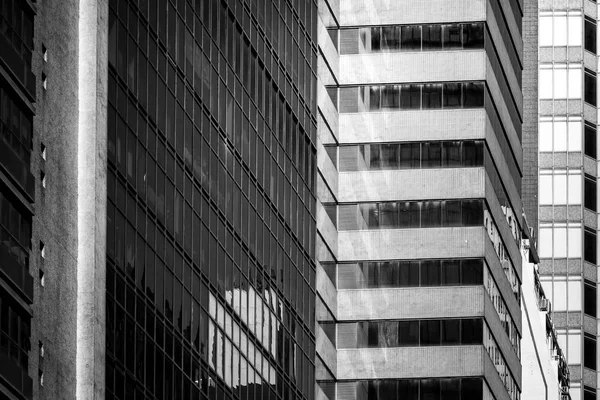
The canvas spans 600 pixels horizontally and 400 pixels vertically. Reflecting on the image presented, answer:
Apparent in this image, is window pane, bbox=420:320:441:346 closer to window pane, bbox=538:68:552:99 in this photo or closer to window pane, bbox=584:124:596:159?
Answer: window pane, bbox=538:68:552:99

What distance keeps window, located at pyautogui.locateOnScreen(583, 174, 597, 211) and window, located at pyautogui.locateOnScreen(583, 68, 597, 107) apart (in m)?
6.56

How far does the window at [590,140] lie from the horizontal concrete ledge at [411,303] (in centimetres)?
5928

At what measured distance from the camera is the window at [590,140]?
16400 centimetres

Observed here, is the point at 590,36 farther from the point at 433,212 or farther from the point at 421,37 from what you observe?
the point at 433,212

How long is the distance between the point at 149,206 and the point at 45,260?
1030cm

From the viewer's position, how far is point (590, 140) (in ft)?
538

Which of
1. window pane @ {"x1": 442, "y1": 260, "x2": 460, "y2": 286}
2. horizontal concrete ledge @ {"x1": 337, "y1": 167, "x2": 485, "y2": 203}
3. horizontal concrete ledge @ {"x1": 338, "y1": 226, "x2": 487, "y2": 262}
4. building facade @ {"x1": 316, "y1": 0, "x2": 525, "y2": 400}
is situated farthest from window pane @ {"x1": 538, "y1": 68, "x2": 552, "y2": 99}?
window pane @ {"x1": 442, "y1": 260, "x2": 460, "y2": 286}

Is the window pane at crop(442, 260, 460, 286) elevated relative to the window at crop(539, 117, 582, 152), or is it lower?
lower

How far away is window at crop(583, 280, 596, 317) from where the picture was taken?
162 m

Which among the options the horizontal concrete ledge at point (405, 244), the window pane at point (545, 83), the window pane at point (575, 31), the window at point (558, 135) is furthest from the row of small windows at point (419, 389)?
the window pane at point (575, 31)

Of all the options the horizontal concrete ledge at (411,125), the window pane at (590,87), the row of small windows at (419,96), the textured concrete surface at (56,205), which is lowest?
the textured concrete surface at (56,205)

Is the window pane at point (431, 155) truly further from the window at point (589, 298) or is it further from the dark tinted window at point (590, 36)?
the dark tinted window at point (590, 36)

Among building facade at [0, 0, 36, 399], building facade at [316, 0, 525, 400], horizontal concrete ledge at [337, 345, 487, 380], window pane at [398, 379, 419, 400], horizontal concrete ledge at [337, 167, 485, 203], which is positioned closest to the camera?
building facade at [0, 0, 36, 399]

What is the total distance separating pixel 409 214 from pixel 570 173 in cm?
5791
